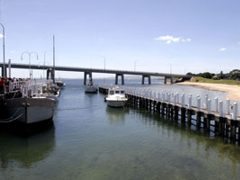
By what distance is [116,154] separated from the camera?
18.7 metres

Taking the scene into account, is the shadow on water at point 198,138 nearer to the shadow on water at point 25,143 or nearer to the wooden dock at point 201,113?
the wooden dock at point 201,113

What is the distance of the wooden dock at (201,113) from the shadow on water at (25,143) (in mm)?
11794

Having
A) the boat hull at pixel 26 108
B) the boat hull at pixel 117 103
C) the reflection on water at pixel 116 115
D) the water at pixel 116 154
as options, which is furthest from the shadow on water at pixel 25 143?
the boat hull at pixel 117 103

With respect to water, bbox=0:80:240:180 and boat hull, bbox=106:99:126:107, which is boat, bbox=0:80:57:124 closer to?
water, bbox=0:80:240:180

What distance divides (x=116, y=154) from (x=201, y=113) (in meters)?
9.82

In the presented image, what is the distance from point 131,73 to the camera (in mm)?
163750

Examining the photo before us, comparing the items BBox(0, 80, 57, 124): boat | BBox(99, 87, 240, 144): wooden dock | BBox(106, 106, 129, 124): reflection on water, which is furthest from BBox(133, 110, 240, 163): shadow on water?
BBox(0, 80, 57, 124): boat

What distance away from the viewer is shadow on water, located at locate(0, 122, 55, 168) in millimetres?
17891

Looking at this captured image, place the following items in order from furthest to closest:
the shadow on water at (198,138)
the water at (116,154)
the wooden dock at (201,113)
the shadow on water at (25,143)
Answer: the wooden dock at (201,113), the shadow on water at (198,138), the shadow on water at (25,143), the water at (116,154)

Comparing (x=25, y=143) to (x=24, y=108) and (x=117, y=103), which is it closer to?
(x=24, y=108)

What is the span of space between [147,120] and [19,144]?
1547 cm

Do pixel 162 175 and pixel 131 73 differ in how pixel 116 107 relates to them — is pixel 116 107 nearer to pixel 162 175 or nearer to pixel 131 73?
pixel 162 175

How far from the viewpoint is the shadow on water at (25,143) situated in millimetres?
17891

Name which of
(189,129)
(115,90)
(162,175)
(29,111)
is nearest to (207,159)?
(162,175)
